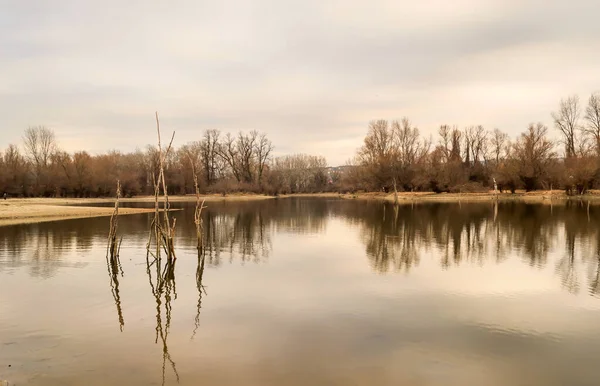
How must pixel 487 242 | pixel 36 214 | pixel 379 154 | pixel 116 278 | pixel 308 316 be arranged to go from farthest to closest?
pixel 379 154 < pixel 36 214 < pixel 487 242 < pixel 116 278 < pixel 308 316

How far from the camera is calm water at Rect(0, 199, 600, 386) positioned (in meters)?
6.66

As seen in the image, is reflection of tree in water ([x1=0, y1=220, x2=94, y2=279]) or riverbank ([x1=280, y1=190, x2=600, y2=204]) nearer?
reflection of tree in water ([x1=0, y1=220, x2=94, y2=279])

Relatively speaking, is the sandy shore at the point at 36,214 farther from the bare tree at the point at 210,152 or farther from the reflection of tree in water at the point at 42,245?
the bare tree at the point at 210,152

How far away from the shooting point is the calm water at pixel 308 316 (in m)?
6.66

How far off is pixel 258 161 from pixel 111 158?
2963 cm

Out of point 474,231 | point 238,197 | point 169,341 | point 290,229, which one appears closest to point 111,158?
point 238,197

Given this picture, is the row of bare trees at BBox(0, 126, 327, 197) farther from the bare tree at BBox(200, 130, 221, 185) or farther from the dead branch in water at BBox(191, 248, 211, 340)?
the dead branch in water at BBox(191, 248, 211, 340)

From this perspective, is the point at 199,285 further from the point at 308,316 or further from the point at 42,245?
the point at 42,245

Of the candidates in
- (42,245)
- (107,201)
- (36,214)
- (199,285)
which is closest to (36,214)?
(36,214)

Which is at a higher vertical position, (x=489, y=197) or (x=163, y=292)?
(x=489, y=197)

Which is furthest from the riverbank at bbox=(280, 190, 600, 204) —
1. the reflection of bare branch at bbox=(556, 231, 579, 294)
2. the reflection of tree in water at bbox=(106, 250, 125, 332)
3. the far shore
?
the reflection of tree in water at bbox=(106, 250, 125, 332)

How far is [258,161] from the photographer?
9669 cm

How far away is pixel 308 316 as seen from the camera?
30.6 feet

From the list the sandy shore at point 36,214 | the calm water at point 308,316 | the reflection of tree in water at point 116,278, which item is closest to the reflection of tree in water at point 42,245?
the calm water at point 308,316
